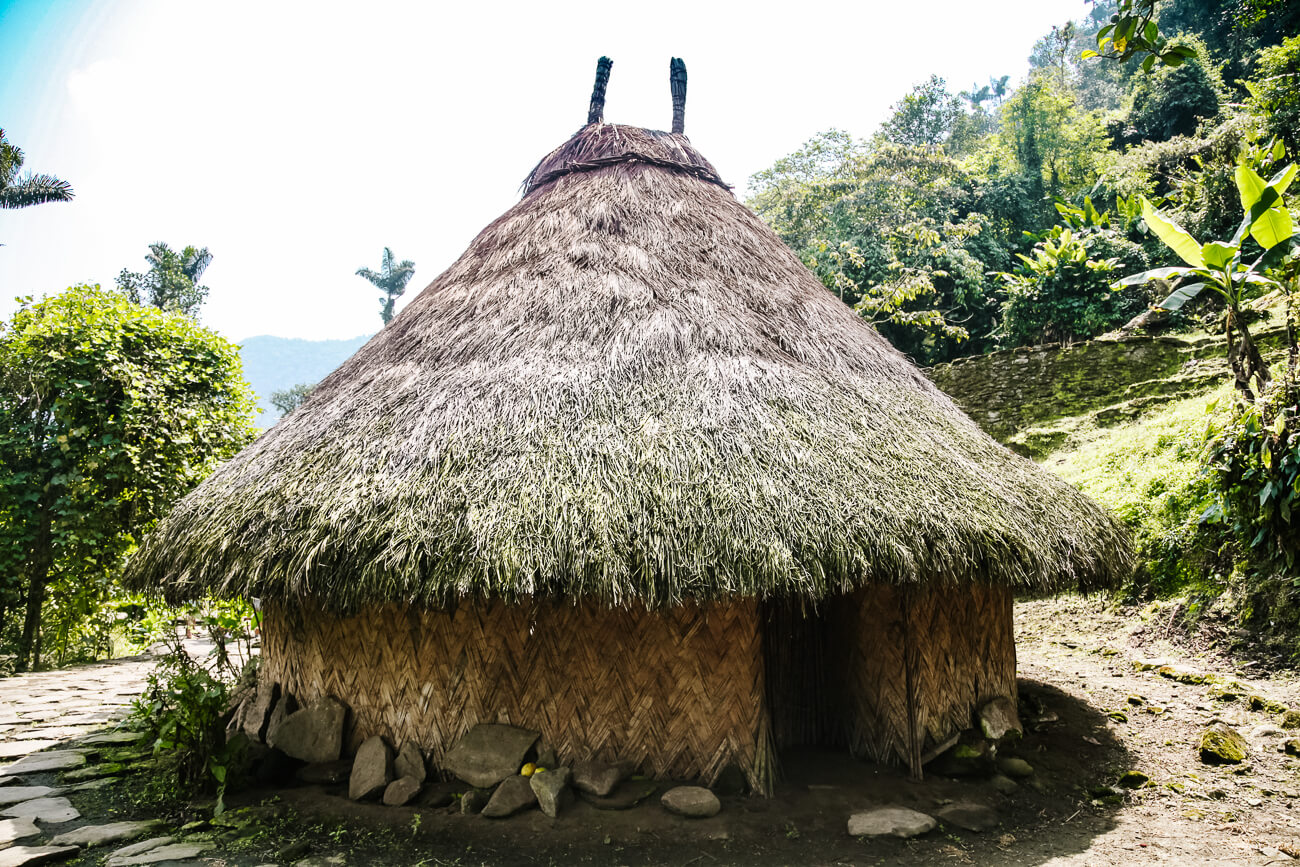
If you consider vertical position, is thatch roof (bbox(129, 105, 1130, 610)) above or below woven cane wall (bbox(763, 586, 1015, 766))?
above

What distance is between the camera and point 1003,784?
144 inches

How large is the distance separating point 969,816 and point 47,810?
15.1 ft

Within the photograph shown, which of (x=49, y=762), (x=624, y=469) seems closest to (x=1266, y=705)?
(x=624, y=469)

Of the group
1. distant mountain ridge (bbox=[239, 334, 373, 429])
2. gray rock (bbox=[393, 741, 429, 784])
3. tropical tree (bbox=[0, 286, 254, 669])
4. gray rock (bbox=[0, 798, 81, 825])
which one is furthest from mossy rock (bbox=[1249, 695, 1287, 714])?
distant mountain ridge (bbox=[239, 334, 373, 429])

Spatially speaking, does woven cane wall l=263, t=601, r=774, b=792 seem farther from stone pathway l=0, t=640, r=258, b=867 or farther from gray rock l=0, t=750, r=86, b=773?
gray rock l=0, t=750, r=86, b=773

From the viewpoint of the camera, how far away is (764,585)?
3021 millimetres

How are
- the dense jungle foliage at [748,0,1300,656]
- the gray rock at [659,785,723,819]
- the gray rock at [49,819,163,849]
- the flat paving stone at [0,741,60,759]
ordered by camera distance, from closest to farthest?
the gray rock at [49,819,163,849] < the gray rock at [659,785,723,819] < the flat paving stone at [0,741,60,759] < the dense jungle foliage at [748,0,1300,656]

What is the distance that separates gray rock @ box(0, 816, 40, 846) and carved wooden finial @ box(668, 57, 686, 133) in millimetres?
7162

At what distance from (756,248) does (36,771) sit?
5.95 m

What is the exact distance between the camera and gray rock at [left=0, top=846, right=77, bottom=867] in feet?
9.21

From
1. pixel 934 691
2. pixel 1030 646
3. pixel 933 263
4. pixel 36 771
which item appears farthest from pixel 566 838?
pixel 933 263

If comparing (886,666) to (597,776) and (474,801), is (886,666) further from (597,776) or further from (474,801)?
(474,801)

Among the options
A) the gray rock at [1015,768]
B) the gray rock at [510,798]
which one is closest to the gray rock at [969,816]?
the gray rock at [1015,768]

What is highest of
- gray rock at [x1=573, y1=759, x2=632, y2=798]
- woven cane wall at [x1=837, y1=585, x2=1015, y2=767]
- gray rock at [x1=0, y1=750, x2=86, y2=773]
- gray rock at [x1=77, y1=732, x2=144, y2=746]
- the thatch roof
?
the thatch roof
